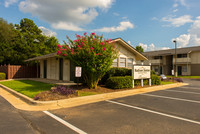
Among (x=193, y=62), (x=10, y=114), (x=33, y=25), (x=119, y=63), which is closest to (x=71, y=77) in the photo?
(x=119, y=63)

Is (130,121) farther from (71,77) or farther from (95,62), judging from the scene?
(71,77)

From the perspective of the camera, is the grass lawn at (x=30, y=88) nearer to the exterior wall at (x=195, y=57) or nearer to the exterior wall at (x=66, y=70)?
the exterior wall at (x=66, y=70)

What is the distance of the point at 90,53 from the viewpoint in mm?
8875

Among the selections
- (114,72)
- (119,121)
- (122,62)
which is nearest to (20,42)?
(122,62)

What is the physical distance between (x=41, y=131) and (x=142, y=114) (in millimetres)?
3520

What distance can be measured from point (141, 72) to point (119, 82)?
119 inches

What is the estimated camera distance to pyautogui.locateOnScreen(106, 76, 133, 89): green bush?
1062 centimetres

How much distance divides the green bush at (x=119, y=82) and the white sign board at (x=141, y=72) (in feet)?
2.64

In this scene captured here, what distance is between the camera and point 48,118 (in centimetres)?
483

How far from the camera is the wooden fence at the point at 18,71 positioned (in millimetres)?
20733

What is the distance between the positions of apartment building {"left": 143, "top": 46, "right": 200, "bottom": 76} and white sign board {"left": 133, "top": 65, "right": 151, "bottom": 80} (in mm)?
25472

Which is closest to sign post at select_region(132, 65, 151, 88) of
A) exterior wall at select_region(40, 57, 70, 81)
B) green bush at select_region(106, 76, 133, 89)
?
green bush at select_region(106, 76, 133, 89)

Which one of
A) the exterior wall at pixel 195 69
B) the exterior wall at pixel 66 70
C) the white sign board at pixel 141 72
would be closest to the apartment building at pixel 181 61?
the exterior wall at pixel 195 69

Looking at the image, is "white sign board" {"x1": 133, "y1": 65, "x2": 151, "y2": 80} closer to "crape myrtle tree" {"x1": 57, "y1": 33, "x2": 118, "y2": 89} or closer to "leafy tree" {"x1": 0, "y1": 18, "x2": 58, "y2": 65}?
Answer: "crape myrtle tree" {"x1": 57, "y1": 33, "x2": 118, "y2": 89}
